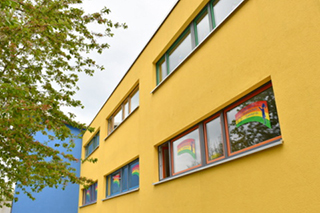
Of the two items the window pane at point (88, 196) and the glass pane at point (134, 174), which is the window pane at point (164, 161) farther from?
the window pane at point (88, 196)

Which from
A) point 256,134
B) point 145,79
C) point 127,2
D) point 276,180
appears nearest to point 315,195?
point 276,180

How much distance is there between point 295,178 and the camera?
4223 mm

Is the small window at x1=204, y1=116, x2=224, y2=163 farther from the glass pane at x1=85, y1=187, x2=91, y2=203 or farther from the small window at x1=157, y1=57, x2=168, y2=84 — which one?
the glass pane at x1=85, y1=187, x2=91, y2=203

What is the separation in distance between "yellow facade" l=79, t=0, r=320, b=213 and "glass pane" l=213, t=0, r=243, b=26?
0.39 m

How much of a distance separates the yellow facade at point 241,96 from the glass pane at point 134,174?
1.71ft

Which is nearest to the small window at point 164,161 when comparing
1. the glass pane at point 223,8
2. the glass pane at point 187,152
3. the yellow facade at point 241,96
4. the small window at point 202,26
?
the yellow facade at point 241,96

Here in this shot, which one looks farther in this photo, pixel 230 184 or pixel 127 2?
pixel 127 2

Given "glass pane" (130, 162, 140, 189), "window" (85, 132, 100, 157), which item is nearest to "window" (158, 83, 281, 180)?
"glass pane" (130, 162, 140, 189)

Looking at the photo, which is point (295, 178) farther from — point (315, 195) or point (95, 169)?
point (95, 169)

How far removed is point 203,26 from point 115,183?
8.42 meters

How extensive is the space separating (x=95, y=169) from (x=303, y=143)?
1373 cm

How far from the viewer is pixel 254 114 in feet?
17.9

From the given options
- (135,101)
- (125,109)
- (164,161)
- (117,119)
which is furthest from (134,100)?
(164,161)

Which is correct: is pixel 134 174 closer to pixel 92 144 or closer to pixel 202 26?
pixel 202 26
